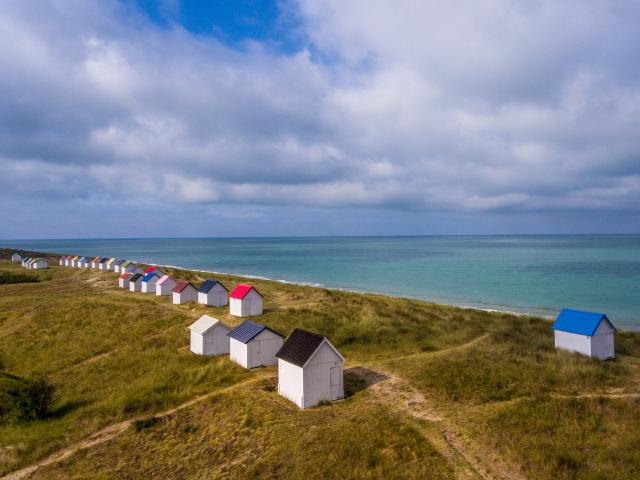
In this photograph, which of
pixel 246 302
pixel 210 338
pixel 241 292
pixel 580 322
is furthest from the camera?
pixel 241 292

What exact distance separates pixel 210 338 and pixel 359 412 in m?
16.6

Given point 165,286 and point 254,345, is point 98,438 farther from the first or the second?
point 165,286

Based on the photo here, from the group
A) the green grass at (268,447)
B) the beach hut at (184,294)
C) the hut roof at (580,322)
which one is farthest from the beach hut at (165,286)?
the hut roof at (580,322)

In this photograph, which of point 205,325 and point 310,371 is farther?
point 205,325

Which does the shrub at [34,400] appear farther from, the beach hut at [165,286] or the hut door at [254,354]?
the beach hut at [165,286]

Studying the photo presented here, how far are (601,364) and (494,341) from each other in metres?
8.06

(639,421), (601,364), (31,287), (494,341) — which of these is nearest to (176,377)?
(494,341)

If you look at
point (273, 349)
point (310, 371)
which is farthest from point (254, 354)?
point (310, 371)

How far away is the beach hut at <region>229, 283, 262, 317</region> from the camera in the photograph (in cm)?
4375

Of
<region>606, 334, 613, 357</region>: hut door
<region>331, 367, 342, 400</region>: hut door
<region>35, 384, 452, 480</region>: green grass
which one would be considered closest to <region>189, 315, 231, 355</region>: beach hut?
<region>35, 384, 452, 480</region>: green grass

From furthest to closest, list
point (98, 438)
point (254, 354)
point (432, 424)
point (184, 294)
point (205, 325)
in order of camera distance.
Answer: point (184, 294), point (205, 325), point (254, 354), point (98, 438), point (432, 424)

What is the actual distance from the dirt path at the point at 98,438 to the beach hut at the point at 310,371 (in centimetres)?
439

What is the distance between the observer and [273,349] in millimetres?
30891

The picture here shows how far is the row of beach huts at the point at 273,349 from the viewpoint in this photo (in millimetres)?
22719
